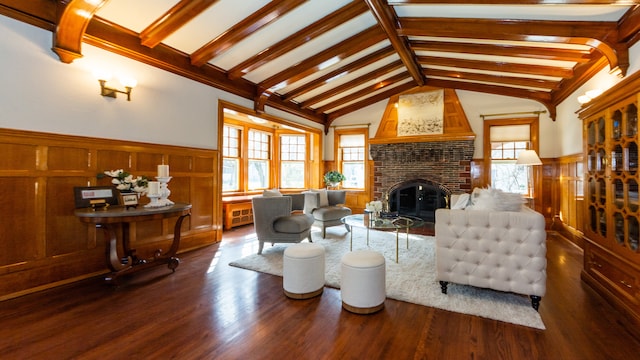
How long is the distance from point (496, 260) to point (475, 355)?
3.29ft

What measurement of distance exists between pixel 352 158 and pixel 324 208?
2.88m

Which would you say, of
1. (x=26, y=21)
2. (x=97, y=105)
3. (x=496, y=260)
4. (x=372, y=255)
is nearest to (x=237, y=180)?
(x=97, y=105)

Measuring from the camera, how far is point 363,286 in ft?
7.78

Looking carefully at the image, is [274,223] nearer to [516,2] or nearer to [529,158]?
[516,2]

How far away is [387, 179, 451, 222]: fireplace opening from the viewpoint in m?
6.46

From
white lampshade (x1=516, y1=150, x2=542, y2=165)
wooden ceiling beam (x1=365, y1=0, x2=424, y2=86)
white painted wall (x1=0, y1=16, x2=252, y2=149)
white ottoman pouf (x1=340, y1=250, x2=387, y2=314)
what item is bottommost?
white ottoman pouf (x1=340, y1=250, x2=387, y2=314)

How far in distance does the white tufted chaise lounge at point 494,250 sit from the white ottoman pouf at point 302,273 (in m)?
1.22

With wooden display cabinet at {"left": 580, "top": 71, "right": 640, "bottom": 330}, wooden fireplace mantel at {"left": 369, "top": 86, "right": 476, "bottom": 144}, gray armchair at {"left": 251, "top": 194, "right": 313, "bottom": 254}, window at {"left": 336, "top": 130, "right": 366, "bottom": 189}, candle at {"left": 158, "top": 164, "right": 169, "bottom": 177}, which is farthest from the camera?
window at {"left": 336, "top": 130, "right": 366, "bottom": 189}

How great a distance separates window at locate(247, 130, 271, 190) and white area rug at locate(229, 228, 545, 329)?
2.97 m

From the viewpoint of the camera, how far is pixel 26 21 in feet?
8.94

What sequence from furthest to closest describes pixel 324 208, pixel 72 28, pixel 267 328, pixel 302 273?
pixel 324 208 → pixel 72 28 → pixel 302 273 → pixel 267 328

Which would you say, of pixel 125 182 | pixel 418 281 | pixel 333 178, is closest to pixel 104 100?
pixel 125 182

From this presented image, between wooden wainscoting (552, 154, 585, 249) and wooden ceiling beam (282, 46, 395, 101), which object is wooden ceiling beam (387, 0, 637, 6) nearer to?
wooden ceiling beam (282, 46, 395, 101)

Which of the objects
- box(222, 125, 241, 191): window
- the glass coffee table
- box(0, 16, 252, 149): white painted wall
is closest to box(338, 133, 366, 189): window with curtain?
box(222, 125, 241, 191): window
